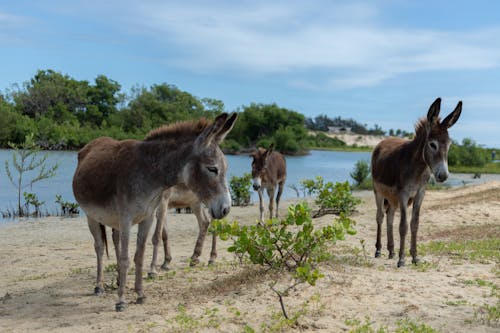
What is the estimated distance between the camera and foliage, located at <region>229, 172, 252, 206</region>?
68.2 ft

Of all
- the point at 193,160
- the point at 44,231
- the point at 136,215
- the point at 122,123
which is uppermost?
the point at 122,123

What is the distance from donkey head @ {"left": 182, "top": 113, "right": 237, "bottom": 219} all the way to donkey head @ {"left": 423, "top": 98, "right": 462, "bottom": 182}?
422cm

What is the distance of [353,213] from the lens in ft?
57.2

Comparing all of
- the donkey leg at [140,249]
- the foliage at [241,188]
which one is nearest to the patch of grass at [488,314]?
the donkey leg at [140,249]

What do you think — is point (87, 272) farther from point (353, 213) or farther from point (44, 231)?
point (353, 213)

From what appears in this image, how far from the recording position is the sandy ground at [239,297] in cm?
546

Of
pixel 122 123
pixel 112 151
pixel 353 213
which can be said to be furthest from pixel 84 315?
pixel 122 123

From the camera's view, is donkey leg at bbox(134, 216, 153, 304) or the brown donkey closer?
donkey leg at bbox(134, 216, 153, 304)

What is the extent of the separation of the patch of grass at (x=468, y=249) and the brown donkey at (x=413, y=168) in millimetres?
1144

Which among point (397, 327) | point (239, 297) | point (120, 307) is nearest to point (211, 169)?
point (239, 297)

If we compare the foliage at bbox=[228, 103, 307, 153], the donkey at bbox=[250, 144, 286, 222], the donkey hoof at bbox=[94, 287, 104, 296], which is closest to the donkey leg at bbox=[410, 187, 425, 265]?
the donkey hoof at bbox=[94, 287, 104, 296]

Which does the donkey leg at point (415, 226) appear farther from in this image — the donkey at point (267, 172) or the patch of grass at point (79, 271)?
the donkey at point (267, 172)

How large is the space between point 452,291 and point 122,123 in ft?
244

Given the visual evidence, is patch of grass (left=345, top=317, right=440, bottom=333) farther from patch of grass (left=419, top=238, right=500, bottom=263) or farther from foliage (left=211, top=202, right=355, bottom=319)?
patch of grass (left=419, top=238, right=500, bottom=263)
